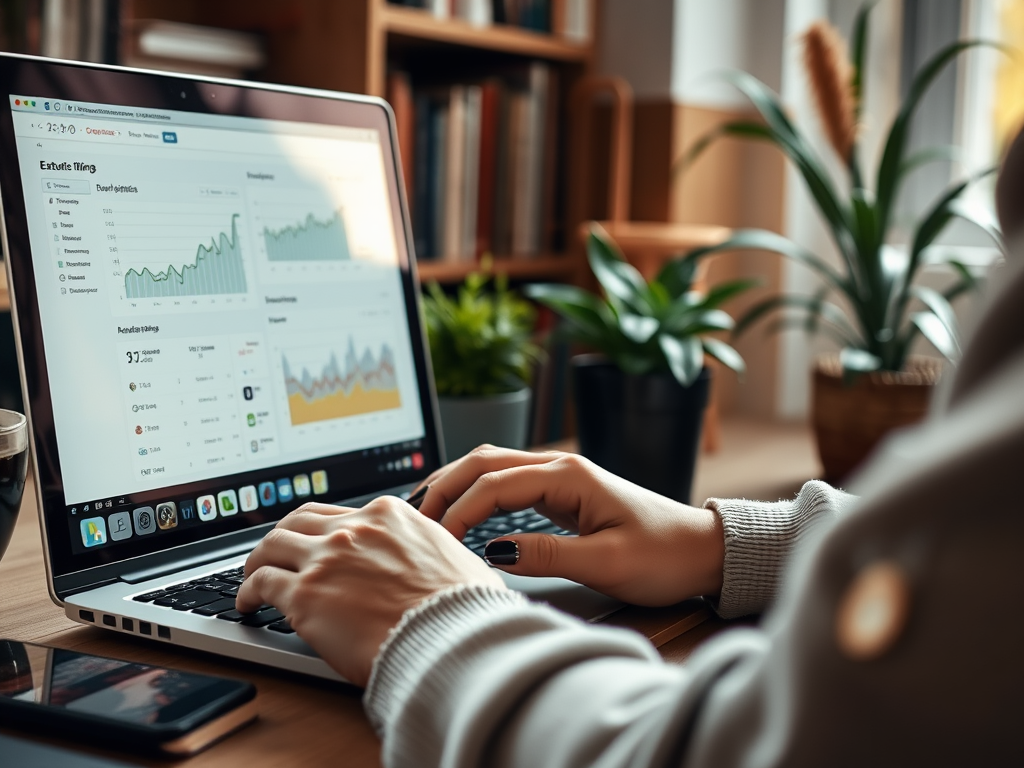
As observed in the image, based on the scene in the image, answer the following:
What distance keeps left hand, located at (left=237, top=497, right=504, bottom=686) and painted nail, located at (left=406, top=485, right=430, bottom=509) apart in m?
0.10

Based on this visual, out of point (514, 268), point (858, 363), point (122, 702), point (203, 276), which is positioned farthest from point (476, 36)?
point (122, 702)

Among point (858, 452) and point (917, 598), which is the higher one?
point (917, 598)

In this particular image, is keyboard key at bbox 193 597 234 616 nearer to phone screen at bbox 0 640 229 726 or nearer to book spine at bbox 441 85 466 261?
phone screen at bbox 0 640 229 726

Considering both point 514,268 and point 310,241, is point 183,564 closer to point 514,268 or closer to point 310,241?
point 310,241

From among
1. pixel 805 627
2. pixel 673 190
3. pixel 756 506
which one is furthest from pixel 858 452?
pixel 805 627

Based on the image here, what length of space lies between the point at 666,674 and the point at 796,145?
1056 mm

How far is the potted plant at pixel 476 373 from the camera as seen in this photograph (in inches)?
43.1

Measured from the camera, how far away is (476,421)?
43.1 inches

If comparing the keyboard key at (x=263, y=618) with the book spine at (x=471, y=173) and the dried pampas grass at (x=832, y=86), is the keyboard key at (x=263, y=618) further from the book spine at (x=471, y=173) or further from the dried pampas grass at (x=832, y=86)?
the book spine at (x=471, y=173)

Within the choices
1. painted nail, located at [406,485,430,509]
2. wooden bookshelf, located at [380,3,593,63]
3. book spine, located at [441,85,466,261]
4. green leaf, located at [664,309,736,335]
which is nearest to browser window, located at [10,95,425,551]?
painted nail, located at [406,485,430,509]

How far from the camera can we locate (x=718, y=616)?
67 cm

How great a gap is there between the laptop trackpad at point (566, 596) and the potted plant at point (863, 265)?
2.23 ft

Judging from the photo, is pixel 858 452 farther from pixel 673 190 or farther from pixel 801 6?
pixel 801 6

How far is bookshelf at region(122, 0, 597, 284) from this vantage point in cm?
157
